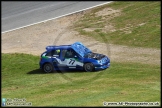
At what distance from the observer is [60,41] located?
1157 inches

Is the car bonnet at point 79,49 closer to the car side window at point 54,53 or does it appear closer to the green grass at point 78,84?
the car side window at point 54,53

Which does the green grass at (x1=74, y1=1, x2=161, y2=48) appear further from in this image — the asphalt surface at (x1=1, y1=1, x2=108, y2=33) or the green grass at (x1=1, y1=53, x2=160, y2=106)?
the green grass at (x1=1, y1=53, x2=160, y2=106)

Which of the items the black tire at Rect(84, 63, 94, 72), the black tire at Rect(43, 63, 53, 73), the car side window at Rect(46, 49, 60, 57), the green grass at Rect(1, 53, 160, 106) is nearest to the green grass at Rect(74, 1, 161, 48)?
the green grass at Rect(1, 53, 160, 106)

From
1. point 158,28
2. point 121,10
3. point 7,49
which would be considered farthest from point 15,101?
→ point 121,10

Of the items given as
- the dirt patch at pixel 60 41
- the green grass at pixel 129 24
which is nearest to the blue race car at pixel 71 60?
the dirt patch at pixel 60 41

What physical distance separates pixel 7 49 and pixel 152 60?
983 cm

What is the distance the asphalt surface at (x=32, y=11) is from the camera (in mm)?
33469

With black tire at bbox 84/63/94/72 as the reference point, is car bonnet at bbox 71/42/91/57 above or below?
above

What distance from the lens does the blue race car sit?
74.5 feet

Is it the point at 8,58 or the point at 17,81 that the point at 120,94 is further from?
the point at 8,58

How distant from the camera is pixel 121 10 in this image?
33.9 metres

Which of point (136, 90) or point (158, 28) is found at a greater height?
point (158, 28)

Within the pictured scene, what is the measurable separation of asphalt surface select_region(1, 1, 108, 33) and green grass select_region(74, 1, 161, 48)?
5.62 ft

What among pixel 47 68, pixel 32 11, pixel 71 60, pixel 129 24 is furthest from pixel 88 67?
pixel 32 11
